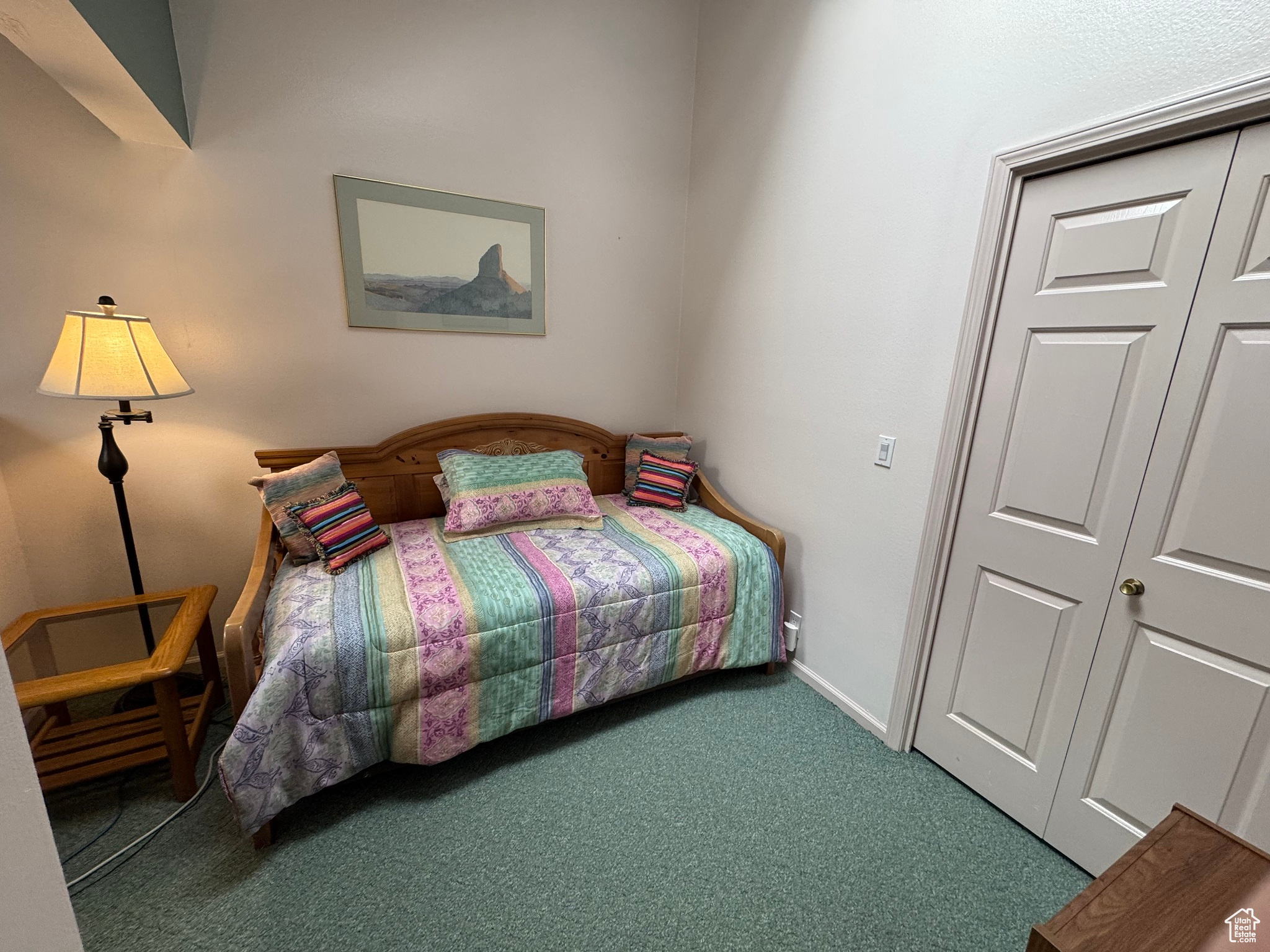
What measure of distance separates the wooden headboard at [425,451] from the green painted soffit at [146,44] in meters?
1.23

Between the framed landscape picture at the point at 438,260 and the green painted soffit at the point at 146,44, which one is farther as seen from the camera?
the framed landscape picture at the point at 438,260

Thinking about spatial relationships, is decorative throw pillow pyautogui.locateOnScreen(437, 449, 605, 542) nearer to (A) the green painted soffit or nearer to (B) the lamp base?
(B) the lamp base

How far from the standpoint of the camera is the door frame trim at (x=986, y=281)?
111cm

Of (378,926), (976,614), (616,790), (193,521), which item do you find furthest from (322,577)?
(976,614)

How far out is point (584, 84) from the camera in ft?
8.13

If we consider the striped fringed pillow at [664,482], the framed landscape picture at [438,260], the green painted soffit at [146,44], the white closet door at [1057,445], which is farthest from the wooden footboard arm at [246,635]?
the white closet door at [1057,445]

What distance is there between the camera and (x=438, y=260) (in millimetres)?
2342

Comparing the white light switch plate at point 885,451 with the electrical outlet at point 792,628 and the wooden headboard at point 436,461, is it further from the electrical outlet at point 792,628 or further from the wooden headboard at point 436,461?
the electrical outlet at point 792,628

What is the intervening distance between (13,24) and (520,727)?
2298mm

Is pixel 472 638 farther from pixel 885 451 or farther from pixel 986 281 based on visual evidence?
pixel 986 281

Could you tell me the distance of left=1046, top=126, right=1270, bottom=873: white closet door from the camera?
1.11 metres

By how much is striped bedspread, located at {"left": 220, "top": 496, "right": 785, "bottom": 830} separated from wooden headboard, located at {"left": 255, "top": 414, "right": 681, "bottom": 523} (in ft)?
0.51
